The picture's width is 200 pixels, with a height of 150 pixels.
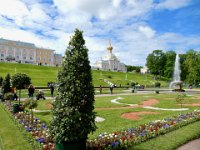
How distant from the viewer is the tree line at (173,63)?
3310 inches

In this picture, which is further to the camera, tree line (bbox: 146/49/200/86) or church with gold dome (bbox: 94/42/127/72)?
church with gold dome (bbox: 94/42/127/72)

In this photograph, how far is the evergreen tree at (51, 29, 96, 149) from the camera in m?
9.26

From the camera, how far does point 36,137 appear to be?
38.3ft

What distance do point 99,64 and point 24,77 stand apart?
437 feet

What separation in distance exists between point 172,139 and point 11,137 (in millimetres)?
7311

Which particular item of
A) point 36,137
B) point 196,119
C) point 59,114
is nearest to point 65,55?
point 59,114

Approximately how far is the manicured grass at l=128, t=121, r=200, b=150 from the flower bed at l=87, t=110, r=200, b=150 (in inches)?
12.5

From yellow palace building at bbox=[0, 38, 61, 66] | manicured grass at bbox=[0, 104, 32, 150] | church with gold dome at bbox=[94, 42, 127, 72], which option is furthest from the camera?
church with gold dome at bbox=[94, 42, 127, 72]

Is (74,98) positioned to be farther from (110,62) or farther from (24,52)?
(110,62)

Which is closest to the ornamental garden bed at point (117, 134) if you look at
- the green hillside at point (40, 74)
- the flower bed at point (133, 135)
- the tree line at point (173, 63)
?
the flower bed at point (133, 135)

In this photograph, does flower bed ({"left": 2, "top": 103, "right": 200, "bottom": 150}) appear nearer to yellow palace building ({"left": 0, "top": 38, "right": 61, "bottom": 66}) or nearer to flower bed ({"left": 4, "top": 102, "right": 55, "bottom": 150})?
flower bed ({"left": 4, "top": 102, "right": 55, "bottom": 150})

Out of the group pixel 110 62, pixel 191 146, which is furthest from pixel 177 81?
pixel 110 62

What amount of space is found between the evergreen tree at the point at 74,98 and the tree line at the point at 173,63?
78388mm

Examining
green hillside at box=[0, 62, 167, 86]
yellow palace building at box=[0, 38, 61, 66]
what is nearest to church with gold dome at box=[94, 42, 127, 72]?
yellow palace building at box=[0, 38, 61, 66]
